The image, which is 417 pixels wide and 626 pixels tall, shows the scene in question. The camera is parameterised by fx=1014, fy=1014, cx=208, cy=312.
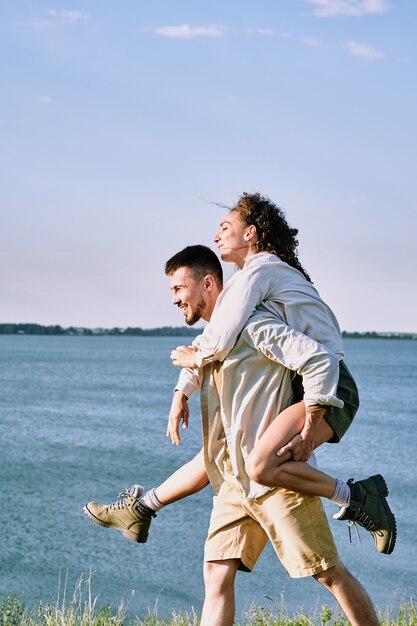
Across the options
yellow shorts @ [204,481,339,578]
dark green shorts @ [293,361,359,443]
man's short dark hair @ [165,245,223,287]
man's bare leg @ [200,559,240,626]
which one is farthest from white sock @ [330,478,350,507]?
man's short dark hair @ [165,245,223,287]

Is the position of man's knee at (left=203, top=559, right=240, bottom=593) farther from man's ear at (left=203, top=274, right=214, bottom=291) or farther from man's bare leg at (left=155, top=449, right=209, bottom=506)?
man's ear at (left=203, top=274, right=214, bottom=291)

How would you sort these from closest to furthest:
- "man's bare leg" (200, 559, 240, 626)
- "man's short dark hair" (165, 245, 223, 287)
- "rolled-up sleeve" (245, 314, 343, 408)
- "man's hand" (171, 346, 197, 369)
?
"rolled-up sleeve" (245, 314, 343, 408)
"man's hand" (171, 346, 197, 369)
"man's bare leg" (200, 559, 240, 626)
"man's short dark hair" (165, 245, 223, 287)

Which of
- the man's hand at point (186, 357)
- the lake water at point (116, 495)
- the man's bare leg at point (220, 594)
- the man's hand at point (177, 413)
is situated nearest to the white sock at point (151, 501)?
the man's hand at point (177, 413)

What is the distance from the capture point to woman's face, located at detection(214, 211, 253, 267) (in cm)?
425

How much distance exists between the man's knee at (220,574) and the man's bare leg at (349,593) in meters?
0.40

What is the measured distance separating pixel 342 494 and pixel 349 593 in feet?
1.30

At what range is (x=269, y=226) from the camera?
4.25 meters

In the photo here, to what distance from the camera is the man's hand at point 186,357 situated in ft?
13.6

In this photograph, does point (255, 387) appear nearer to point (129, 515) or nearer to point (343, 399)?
point (343, 399)

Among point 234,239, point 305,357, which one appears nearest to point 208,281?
point 234,239

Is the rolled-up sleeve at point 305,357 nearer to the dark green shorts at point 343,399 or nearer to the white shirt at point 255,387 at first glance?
the white shirt at point 255,387

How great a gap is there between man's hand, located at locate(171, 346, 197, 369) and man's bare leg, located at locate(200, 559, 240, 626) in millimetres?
871

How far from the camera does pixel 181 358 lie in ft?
Answer: 13.8

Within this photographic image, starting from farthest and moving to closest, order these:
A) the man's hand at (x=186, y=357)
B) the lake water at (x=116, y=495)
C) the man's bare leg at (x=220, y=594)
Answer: the lake water at (x=116, y=495) < the man's bare leg at (x=220, y=594) < the man's hand at (x=186, y=357)
